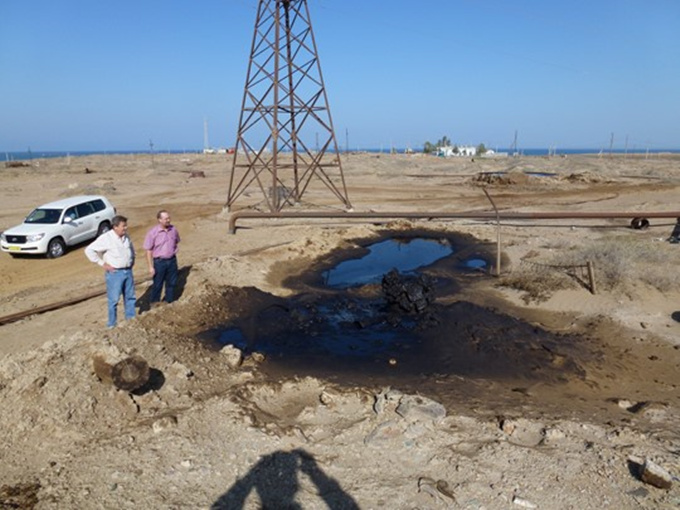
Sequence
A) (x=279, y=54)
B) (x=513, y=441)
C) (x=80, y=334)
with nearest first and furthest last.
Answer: (x=513, y=441) < (x=80, y=334) < (x=279, y=54)

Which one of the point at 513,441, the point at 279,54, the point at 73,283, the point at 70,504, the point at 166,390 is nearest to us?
the point at 70,504

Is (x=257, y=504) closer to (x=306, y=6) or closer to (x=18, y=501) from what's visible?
(x=18, y=501)

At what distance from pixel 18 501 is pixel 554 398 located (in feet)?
19.6

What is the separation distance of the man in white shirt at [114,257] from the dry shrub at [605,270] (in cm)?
781

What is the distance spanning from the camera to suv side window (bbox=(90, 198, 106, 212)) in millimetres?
16094

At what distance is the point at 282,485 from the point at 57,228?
13.0 metres

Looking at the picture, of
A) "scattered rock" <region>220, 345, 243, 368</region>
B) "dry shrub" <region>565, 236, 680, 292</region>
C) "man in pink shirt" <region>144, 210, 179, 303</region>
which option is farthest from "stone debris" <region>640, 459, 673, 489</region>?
"man in pink shirt" <region>144, 210, 179, 303</region>

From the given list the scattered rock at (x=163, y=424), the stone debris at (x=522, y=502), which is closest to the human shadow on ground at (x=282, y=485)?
the scattered rock at (x=163, y=424)

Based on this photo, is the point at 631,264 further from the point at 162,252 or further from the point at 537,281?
the point at 162,252

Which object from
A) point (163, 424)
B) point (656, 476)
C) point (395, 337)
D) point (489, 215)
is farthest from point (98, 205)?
point (656, 476)

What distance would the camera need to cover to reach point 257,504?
4.31 metres

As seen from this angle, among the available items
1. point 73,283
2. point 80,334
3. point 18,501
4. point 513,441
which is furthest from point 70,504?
point 73,283

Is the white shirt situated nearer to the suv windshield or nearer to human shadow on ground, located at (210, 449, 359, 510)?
human shadow on ground, located at (210, 449, 359, 510)

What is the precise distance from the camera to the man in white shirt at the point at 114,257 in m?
7.55
